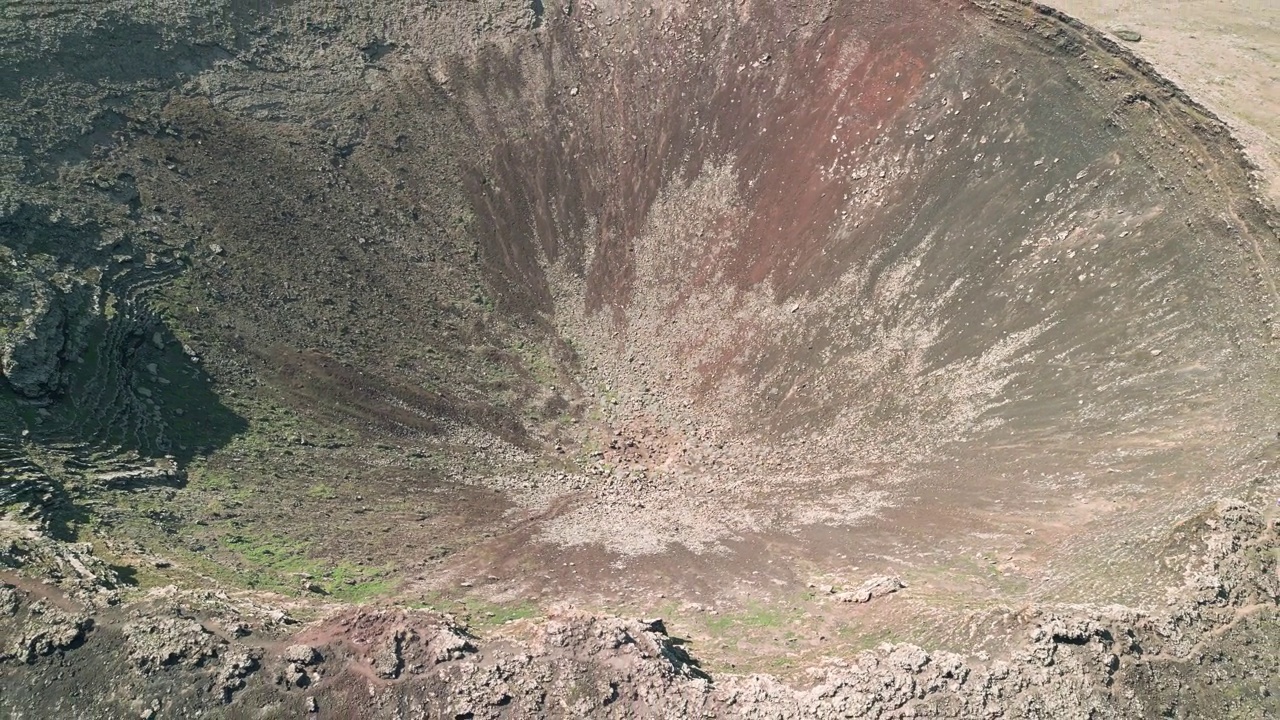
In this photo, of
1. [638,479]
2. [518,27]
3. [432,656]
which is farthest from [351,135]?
[432,656]

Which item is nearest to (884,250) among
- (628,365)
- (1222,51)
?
(628,365)

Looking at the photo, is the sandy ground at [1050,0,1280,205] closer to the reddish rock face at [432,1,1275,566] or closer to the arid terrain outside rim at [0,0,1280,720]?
the arid terrain outside rim at [0,0,1280,720]

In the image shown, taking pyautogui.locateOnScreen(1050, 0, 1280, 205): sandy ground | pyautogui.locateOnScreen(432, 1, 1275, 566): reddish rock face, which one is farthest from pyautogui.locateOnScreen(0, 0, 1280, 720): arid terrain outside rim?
pyautogui.locateOnScreen(1050, 0, 1280, 205): sandy ground

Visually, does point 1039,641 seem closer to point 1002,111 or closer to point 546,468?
point 546,468

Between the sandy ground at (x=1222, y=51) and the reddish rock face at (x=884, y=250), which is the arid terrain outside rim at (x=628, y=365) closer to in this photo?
the reddish rock face at (x=884, y=250)

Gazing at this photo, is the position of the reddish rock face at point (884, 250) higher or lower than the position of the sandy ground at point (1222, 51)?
lower

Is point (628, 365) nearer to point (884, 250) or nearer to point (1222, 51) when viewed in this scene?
point (884, 250)

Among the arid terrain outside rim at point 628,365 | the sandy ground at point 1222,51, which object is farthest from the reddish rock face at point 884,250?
the sandy ground at point 1222,51
